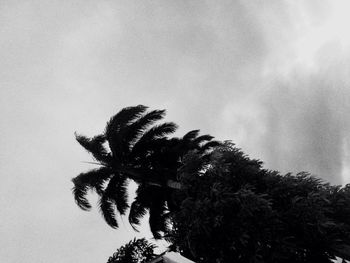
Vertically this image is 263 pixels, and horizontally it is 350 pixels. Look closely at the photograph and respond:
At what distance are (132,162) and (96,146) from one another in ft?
5.50

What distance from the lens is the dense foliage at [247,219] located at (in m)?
9.79

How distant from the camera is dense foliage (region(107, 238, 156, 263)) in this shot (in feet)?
34.1

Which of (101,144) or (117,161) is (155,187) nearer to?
(117,161)

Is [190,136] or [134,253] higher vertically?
[190,136]

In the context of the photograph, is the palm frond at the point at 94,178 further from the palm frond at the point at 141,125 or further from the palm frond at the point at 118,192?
the palm frond at the point at 141,125

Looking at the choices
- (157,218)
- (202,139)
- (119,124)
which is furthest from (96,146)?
(202,139)

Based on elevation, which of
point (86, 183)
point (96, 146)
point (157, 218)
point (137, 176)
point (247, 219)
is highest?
point (96, 146)

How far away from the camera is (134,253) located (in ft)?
34.8

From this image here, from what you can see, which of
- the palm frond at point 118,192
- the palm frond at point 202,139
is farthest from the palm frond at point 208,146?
the palm frond at point 118,192

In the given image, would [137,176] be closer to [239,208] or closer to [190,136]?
[190,136]

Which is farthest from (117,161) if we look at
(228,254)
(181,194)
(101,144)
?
(228,254)

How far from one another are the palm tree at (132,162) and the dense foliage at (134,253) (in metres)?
3.68

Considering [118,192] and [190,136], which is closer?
[118,192]

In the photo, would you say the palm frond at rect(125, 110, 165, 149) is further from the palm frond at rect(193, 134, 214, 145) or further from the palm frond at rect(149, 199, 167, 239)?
the palm frond at rect(149, 199, 167, 239)
